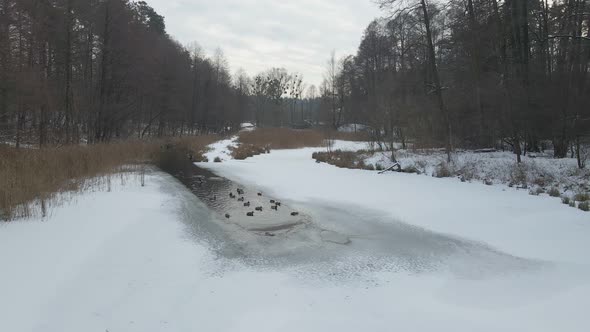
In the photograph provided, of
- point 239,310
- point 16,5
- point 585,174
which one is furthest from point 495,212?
point 16,5

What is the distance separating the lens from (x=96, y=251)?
5.05 m

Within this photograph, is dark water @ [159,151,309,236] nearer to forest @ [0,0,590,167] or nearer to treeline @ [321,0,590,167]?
forest @ [0,0,590,167]

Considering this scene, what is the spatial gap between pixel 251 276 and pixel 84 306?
1.91 metres

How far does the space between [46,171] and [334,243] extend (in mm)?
6992

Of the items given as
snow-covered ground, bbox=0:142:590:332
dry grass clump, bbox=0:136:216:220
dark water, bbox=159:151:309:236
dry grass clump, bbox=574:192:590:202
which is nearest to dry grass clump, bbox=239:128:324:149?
dry grass clump, bbox=0:136:216:220

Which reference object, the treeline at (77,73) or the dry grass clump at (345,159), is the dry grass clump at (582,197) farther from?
the treeline at (77,73)

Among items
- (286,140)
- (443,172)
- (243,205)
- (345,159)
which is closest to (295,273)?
(243,205)

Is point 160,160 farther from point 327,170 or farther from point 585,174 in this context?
point 585,174

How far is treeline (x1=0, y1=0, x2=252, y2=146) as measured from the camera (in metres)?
14.9

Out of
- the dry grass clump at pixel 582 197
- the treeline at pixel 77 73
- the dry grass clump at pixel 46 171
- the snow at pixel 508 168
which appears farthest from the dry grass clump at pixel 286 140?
the dry grass clump at pixel 582 197

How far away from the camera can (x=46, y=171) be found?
28.8 feet

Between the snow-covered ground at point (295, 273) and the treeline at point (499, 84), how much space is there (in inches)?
208

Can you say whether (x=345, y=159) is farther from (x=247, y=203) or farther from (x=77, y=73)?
(x=77, y=73)

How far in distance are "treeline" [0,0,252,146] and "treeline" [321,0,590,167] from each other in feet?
49.2
